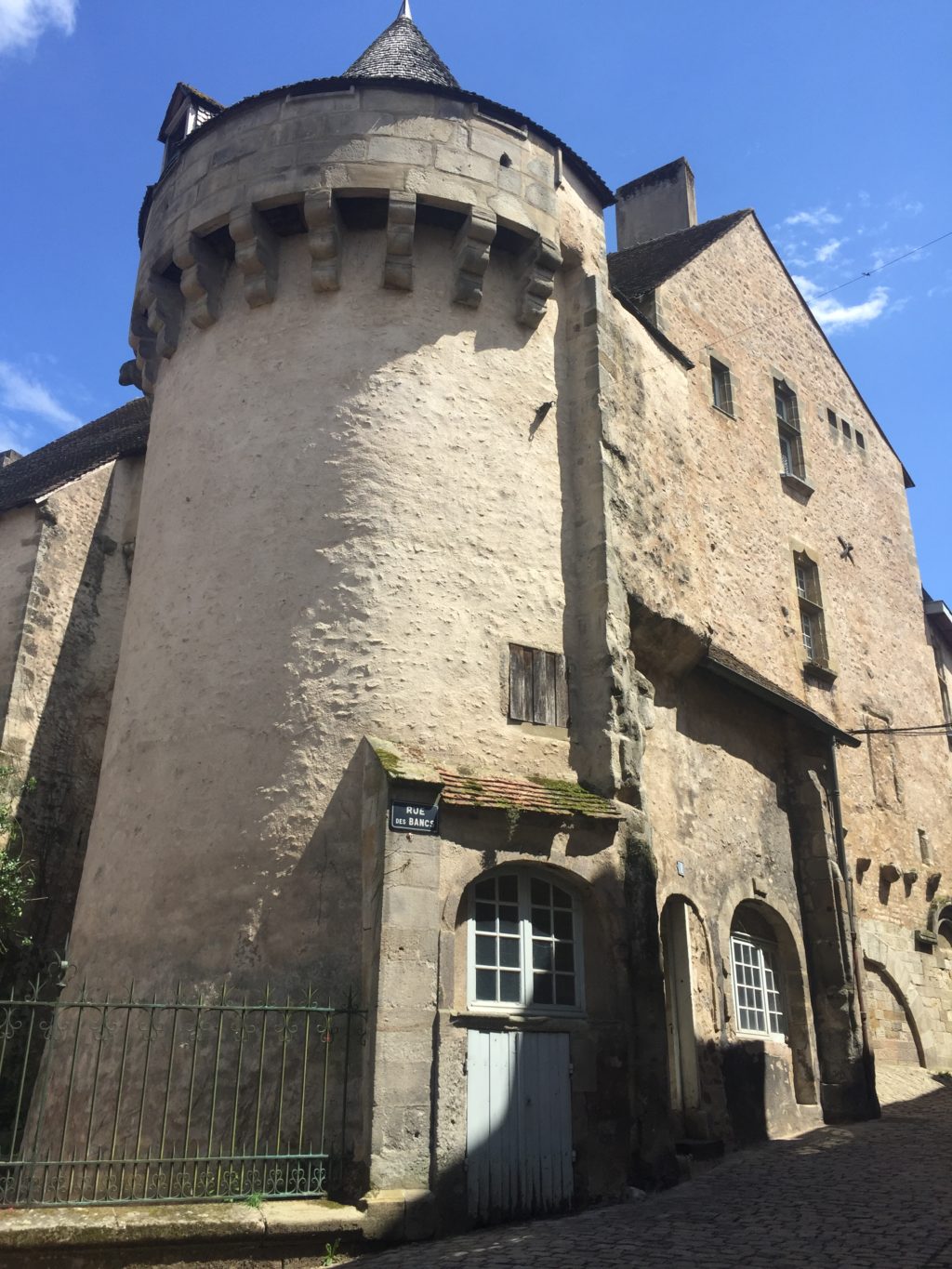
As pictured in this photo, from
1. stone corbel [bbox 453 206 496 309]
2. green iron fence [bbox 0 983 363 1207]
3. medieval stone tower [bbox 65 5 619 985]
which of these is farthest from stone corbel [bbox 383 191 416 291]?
green iron fence [bbox 0 983 363 1207]

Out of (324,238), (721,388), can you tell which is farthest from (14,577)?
(721,388)

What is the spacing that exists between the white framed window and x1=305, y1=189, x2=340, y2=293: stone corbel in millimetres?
8087

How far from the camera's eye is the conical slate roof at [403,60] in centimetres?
1177

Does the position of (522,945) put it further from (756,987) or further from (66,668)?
(66,668)

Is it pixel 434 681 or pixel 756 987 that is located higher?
pixel 434 681

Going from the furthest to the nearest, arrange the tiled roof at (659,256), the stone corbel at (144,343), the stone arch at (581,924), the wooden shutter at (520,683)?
the tiled roof at (659,256) → the stone corbel at (144,343) → the wooden shutter at (520,683) → the stone arch at (581,924)

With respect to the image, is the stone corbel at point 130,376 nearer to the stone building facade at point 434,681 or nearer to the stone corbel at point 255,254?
the stone building facade at point 434,681

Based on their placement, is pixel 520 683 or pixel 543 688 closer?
pixel 520 683

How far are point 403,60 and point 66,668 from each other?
775cm

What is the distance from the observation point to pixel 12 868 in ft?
35.0

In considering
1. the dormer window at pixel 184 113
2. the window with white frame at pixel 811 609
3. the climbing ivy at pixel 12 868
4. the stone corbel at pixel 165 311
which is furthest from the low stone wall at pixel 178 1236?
the window with white frame at pixel 811 609

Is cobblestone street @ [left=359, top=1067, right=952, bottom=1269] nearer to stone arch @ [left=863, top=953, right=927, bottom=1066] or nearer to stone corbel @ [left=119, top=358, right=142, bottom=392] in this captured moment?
stone arch @ [left=863, top=953, right=927, bottom=1066]

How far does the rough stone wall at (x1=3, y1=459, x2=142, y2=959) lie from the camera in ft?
39.1

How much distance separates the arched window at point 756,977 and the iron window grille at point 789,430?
8400mm
